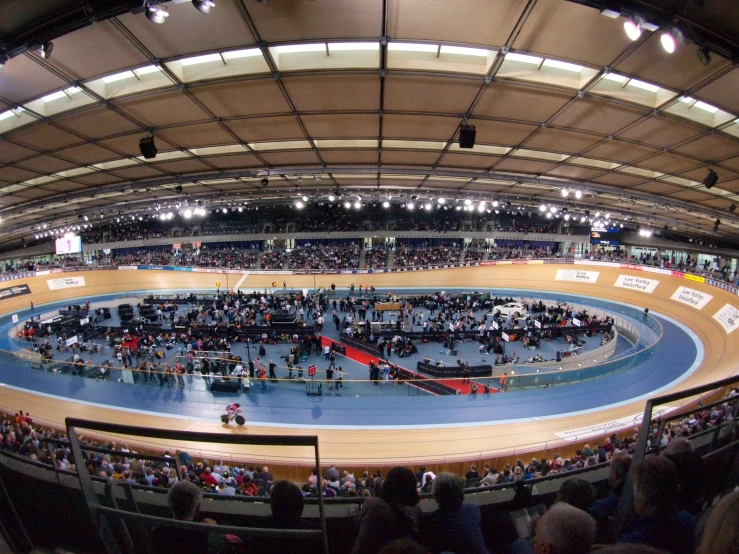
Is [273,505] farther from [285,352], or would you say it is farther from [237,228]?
[237,228]

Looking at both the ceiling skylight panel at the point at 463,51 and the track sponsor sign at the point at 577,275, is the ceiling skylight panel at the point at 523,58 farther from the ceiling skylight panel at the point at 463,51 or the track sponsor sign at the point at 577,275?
the track sponsor sign at the point at 577,275

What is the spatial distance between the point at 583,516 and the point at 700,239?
42987 millimetres

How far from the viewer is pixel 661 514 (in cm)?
182

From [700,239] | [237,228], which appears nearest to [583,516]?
[700,239]

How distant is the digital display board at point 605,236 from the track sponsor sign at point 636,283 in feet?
42.0

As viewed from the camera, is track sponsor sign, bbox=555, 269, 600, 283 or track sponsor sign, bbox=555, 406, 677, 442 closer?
track sponsor sign, bbox=555, 406, 677, 442

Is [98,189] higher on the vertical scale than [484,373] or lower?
higher

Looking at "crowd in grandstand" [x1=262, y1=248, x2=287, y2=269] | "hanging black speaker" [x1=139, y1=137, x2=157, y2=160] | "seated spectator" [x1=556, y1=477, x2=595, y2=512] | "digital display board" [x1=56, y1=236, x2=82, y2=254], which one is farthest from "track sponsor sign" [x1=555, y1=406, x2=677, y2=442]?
"digital display board" [x1=56, y1=236, x2=82, y2=254]

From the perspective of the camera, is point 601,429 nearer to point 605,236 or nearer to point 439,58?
point 439,58

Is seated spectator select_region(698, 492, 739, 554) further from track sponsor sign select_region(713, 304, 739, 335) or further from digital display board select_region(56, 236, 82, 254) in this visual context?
digital display board select_region(56, 236, 82, 254)

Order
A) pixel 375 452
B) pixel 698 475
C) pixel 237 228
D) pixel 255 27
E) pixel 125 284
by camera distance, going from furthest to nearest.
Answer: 1. pixel 237 228
2. pixel 125 284
3. pixel 375 452
4. pixel 255 27
5. pixel 698 475

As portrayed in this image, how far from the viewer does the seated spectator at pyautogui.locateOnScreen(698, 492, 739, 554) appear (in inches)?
41.3

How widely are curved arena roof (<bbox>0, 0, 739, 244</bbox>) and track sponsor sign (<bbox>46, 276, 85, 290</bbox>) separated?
85.2 feet

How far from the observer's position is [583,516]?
4.57ft
